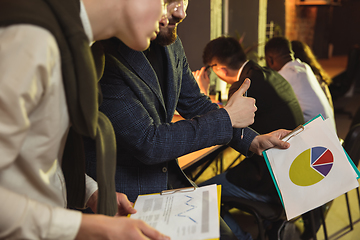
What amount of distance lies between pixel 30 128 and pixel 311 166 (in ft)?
3.05

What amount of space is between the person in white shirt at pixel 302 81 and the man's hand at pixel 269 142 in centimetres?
131

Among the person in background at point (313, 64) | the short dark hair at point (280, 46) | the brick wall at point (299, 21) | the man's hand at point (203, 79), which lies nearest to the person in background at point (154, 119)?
the man's hand at point (203, 79)

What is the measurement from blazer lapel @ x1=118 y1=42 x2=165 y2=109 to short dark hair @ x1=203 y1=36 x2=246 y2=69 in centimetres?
136

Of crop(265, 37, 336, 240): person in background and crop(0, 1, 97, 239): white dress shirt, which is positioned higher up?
crop(0, 1, 97, 239): white dress shirt

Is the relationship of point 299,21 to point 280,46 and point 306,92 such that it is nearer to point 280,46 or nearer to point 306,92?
point 280,46

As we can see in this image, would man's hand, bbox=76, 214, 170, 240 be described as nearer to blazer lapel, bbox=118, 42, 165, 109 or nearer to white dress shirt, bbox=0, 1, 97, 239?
white dress shirt, bbox=0, 1, 97, 239

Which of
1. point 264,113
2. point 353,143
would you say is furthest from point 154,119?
point 353,143

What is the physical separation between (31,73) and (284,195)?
911mm

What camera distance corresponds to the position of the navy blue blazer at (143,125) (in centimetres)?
96

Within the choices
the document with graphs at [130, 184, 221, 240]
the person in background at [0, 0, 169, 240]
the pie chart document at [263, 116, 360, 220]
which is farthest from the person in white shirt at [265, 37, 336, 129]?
the person in background at [0, 0, 169, 240]

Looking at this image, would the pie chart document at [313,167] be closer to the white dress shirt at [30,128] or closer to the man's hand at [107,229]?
the man's hand at [107,229]

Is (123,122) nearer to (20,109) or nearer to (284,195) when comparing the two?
(20,109)

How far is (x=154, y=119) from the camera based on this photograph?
1.07m

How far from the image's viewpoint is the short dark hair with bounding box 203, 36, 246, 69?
231 centimetres
